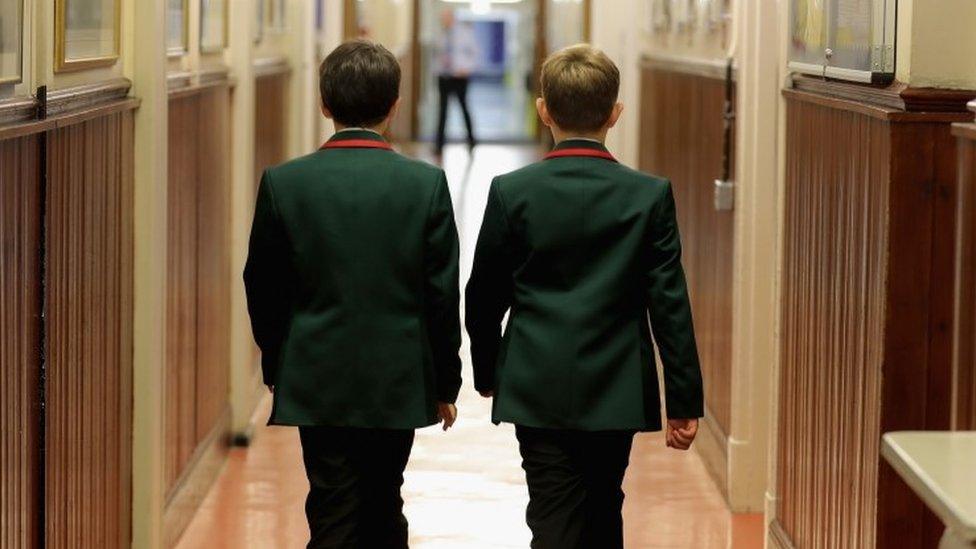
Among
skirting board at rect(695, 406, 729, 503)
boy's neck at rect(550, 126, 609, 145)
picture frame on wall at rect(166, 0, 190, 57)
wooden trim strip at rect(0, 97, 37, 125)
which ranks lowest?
skirting board at rect(695, 406, 729, 503)

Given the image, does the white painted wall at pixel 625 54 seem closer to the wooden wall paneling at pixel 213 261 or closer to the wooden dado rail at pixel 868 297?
the wooden wall paneling at pixel 213 261

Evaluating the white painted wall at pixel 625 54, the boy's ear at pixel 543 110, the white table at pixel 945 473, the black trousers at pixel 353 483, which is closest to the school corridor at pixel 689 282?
the white table at pixel 945 473

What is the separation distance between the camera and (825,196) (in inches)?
165

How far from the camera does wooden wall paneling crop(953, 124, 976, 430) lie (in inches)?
126

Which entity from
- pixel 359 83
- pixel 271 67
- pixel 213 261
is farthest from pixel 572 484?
pixel 271 67

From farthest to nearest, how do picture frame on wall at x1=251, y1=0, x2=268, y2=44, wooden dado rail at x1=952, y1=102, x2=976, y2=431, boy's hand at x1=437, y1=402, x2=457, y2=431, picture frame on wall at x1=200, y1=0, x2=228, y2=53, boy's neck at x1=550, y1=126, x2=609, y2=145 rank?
picture frame on wall at x1=251, y1=0, x2=268, y2=44, picture frame on wall at x1=200, y1=0, x2=228, y2=53, boy's hand at x1=437, y1=402, x2=457, y2=431, boy's neck at x1=550, y1=126, x2=609, y2=145, wooden dado rail at x1=952, y1=102, x2=976, y2=431

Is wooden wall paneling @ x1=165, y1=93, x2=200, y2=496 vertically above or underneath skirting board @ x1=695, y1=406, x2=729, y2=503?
above

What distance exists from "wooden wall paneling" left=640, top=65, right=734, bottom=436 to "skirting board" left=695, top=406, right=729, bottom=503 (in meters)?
0.03

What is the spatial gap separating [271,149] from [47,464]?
4301 millimetres

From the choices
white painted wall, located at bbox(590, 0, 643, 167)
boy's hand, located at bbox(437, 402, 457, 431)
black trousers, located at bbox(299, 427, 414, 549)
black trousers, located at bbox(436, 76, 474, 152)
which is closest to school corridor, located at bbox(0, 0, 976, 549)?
black trousers, located at bbox(299, 427, 414, 549)

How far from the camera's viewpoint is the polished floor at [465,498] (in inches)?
208

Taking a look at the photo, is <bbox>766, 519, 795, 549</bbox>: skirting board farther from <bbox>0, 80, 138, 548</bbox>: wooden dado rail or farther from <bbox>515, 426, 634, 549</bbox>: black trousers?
<bbox>0, 80, 138, 548</bbox>: wooden dado rail

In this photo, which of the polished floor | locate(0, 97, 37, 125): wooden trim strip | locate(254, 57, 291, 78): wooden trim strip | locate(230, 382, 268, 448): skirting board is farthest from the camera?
locate(254, 57, 291, 78): wooden trim strip

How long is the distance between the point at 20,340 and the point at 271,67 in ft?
14.2
